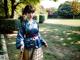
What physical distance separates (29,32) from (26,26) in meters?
0.15

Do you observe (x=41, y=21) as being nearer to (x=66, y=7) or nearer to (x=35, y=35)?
(x=66, y=7)

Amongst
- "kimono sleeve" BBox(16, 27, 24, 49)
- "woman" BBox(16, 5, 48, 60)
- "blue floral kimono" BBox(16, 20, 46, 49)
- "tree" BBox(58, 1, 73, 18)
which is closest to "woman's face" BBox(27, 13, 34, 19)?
"woman" BBox(16, 5, 48, 60)

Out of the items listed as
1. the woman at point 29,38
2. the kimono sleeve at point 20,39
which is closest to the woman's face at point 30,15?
the woman at point 29,38

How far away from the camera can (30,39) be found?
5285 millimetres

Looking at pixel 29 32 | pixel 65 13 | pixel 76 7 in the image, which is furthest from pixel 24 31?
pixel 65 13

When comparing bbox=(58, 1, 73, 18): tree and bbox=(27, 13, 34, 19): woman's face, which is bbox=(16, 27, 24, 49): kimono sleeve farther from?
bbox=(58, 1, 73, 18): tree

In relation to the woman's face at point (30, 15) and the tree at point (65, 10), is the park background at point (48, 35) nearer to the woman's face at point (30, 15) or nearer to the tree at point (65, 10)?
the woman's face at point (30, 15)

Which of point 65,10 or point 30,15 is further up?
point 30,15

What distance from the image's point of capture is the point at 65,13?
146 feet

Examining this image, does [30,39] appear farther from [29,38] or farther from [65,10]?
[65,10]

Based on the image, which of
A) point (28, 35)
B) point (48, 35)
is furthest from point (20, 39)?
point (48, 35)

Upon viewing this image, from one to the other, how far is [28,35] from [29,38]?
0.08 meters

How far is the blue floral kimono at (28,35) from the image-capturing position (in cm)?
518

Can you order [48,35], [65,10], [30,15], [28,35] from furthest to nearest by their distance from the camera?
1. [65,10]
2. [48,35]
3. [28,35]
4. [30,15]
